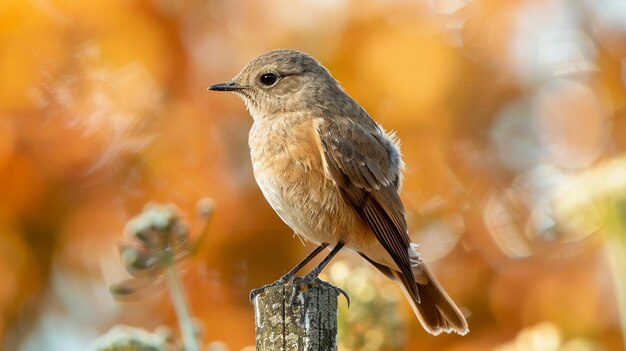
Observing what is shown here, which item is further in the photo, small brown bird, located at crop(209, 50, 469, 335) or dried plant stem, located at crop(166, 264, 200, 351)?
small brown bird, located at crop(209, 50, 469, 335)

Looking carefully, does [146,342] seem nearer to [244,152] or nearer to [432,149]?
[244,152]

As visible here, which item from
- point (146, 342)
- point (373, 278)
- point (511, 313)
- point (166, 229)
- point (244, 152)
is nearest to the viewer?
point (146, 342)

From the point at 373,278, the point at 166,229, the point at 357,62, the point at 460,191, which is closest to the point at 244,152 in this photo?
the point at 357,62

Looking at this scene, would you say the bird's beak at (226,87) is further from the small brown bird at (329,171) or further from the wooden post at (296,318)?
the wooden post at (296,318)

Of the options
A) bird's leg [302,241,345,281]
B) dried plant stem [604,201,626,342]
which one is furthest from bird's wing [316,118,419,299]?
dried plant stem [604,201,626,342]

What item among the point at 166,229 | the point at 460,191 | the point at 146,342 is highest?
the point at 460,191

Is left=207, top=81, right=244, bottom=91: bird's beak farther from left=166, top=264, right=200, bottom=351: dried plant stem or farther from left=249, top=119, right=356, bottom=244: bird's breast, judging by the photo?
left=166, top=264, right=200, bottom=351: dried plant stem

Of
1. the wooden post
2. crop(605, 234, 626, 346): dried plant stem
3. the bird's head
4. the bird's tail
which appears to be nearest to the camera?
the wooden post
